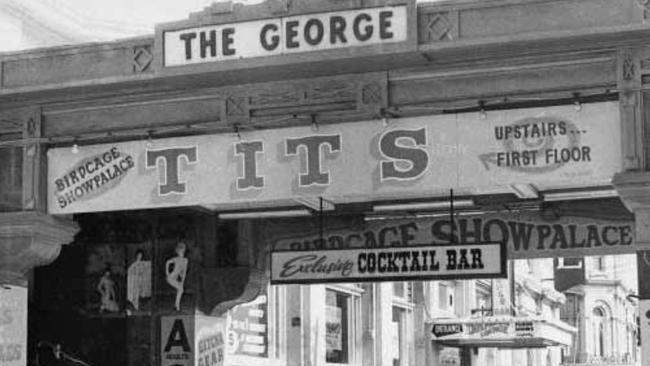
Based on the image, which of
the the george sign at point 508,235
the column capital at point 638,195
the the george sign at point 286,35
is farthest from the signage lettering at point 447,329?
the column capital at point 638,195

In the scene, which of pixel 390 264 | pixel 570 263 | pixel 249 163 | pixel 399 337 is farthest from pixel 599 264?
pixel 249 163

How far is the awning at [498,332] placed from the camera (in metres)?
27.7

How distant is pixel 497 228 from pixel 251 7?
17.2 ft

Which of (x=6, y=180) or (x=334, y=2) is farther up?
(x=334, y=2)

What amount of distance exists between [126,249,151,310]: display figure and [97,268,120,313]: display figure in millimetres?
207

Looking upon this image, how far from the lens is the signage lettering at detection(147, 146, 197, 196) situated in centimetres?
1287

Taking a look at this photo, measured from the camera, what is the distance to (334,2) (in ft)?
39.4

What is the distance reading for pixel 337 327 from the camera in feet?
96.1

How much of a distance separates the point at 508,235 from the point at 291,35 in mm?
5113

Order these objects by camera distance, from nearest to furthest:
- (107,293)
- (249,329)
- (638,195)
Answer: (638,195)
(107,293)
(249,329)

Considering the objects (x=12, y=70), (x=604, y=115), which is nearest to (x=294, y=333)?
(x=12, y=70)

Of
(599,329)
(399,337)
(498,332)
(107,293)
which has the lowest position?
(599,329)

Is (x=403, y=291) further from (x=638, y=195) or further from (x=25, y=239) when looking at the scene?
(x=638, y=195)

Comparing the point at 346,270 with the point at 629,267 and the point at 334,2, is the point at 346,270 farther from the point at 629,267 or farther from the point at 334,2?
the point at 629,267
